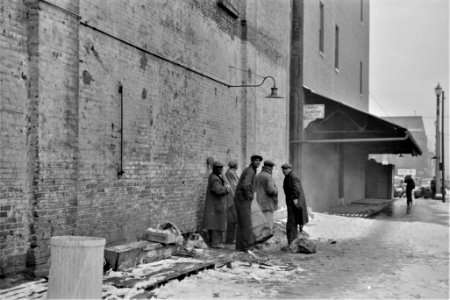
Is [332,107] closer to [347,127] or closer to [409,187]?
[347,127]

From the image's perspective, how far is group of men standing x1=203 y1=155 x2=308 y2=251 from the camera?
1012cm

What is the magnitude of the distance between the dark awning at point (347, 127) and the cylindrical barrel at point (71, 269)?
38.7ft

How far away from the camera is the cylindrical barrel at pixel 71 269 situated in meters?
5.30

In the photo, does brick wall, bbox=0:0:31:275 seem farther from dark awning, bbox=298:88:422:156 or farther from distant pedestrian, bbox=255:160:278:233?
dark awning, bbox=298:88:422:156

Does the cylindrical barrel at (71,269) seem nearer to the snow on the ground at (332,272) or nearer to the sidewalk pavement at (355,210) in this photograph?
the snow on the ground at (332,272)

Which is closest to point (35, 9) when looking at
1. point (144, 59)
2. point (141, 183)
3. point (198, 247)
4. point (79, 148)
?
Result: point (79, 148)

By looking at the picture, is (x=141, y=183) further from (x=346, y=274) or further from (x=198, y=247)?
(x=346, y=274)

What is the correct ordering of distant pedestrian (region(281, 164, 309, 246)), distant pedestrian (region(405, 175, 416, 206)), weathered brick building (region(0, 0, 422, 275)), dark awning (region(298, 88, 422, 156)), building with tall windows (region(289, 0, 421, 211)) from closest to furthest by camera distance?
weathered brick building (region(0, 0, 422, 275)), distant pedestrian (region(281, 164, 309, 246)), building with tall windows (region(289, 0, 421, 211)), dark awning (region(298, 88, 422, 156)), distant pedestrian (region(405, 175, 416, 206))

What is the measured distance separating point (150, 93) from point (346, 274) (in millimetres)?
4313

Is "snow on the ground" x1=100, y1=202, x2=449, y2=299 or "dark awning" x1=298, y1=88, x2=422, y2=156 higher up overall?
"dark awning" x1=298, y1=88, x2=422, y2=156

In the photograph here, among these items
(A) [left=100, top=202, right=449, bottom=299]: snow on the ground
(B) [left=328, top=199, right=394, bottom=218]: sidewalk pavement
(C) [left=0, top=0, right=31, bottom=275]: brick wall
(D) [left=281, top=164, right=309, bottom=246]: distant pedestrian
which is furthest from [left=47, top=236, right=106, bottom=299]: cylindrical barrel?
(B) [left=328, top=199, right=394, bottom=218]: sidewalk pavement

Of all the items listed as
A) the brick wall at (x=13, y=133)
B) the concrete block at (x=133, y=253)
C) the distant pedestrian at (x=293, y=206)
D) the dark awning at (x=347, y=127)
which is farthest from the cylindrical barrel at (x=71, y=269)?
the dark awning at (x=347, y=127)

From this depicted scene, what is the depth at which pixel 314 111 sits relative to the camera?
52.3 ft

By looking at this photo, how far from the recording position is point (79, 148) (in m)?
7.34
